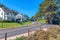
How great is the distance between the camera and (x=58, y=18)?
3253 inches

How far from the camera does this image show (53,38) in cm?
1603

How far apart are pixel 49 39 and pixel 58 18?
2686 inches

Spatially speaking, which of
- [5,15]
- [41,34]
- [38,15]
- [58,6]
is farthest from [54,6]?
[41,34]

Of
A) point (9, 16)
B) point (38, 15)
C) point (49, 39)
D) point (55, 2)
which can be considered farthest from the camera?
point (9, 16)

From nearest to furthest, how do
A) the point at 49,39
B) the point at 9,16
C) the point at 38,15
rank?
the point at 49,39
the point at 38,15
the point at 9,16

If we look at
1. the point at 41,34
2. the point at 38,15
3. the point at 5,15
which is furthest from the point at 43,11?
the point at 41,34

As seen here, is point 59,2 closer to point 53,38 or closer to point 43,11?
point 43,11

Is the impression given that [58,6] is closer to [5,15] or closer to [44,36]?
[5,15]

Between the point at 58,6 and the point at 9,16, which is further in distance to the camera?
the point at 9,16

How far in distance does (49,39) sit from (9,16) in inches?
3014

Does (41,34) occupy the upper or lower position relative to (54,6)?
lower

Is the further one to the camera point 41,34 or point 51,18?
point 51,18

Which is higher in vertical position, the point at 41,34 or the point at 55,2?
the point at 55,2

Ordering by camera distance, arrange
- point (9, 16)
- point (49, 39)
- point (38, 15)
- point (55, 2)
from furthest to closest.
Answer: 1. point (9, 16)
2. point (38, 15)
3. point (55, 2)
4. point (49, 39)
